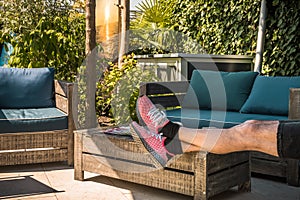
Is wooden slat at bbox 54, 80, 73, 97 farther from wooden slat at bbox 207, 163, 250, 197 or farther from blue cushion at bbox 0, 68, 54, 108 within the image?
wooden slat at bbox 207, 163, 250, 197

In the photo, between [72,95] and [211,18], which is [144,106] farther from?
[211,18]

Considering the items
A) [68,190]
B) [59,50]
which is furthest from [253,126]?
[59,50]

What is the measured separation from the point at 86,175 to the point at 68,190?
17.6 inches

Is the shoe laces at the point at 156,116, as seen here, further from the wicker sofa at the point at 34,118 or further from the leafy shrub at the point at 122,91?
the leafy shrub at the point at 122,91

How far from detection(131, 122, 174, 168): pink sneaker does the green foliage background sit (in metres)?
2.80

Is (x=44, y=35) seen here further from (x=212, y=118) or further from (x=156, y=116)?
(x=156, y=116)

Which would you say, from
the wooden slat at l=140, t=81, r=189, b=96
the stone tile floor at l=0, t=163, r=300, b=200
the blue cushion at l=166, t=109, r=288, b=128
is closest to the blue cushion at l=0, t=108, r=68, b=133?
the stone tile floor at l=0, t=163, r=300, b=200

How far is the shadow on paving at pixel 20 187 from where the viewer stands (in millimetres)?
2809

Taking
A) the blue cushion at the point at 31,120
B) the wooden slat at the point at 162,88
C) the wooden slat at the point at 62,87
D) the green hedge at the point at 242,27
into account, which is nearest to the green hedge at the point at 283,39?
the green hedge at the point at 242,27

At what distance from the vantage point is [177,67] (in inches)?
193

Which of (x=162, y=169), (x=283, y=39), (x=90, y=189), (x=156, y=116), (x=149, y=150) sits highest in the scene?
(x=283, y=39)

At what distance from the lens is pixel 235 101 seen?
3.94m

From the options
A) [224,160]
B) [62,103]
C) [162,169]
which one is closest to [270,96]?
[224,160]

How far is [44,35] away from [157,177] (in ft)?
9.71
